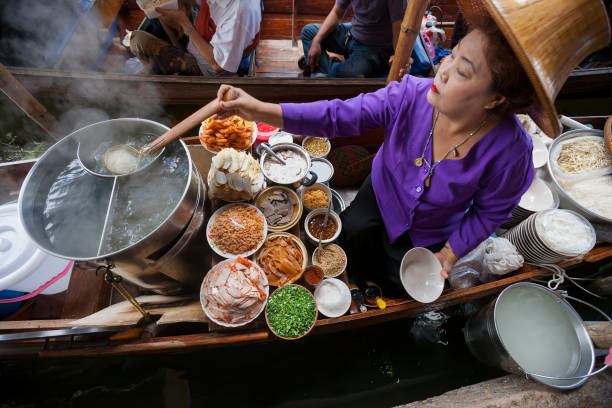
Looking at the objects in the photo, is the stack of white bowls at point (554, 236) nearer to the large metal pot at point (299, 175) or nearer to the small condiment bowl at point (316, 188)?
the small condiment bowl at point (316, 188)

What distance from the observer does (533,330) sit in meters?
2.87

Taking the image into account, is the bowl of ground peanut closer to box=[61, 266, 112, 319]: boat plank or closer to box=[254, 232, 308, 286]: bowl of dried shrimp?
box=[254, 232, 308, 286]: bowl of dried shrimp

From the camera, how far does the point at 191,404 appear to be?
307 centimetres

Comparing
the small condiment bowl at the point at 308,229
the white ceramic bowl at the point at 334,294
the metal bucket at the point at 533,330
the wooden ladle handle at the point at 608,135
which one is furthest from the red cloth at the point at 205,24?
the wooden ladle handle at the point at 608,135

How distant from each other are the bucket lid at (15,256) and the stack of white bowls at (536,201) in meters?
4.75

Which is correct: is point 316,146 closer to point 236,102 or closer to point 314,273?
point 314,273

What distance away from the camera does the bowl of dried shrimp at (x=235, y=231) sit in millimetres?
2291

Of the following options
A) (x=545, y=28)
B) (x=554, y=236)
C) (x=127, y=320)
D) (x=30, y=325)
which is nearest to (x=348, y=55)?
(x=554, y=236)

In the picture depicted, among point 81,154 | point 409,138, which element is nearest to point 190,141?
point 81,154

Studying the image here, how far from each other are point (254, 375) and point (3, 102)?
14.8ft

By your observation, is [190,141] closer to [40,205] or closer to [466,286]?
[40,205]

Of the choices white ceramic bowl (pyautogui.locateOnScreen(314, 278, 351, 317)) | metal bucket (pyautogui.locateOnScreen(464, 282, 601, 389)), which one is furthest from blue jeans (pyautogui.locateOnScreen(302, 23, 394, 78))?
metal bucket (pyautogui.locateOnScreen(464, 282, 601, 389))

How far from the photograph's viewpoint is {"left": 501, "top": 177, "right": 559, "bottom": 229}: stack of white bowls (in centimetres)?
309

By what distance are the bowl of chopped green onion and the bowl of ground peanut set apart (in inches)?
75.1
